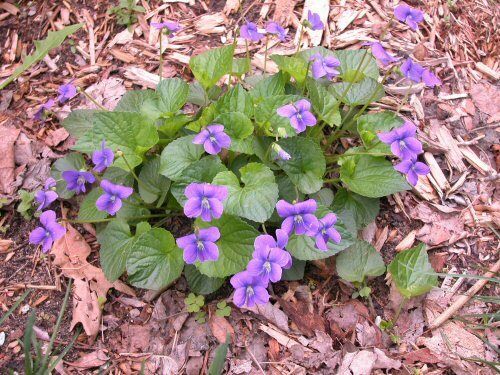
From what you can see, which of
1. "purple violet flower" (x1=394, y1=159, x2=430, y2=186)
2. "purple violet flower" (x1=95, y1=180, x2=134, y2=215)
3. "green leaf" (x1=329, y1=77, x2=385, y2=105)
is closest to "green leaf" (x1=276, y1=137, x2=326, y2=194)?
"purple violet flower" (x1=394, y1=159, x2=430, y2=186)

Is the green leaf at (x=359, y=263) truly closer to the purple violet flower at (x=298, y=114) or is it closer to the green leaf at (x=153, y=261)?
the purple violet flower at (x=298, y=114)

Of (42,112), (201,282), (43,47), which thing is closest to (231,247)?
(201,282)

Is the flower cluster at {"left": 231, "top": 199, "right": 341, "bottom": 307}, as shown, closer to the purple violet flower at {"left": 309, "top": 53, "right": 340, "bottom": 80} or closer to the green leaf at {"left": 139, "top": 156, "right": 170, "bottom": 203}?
the green leaf at {"left": 139, "top": 156, "right": 170, "bottom": 203}

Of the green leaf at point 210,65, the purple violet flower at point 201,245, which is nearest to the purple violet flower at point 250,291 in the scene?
the purple violet flower at point 201,245

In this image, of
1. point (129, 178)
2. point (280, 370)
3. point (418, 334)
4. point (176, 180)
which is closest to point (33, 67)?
point (129, 178)

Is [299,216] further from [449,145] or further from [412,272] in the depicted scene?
[449,145]

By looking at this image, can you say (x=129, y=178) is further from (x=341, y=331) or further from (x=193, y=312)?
(x=341, y=331)
